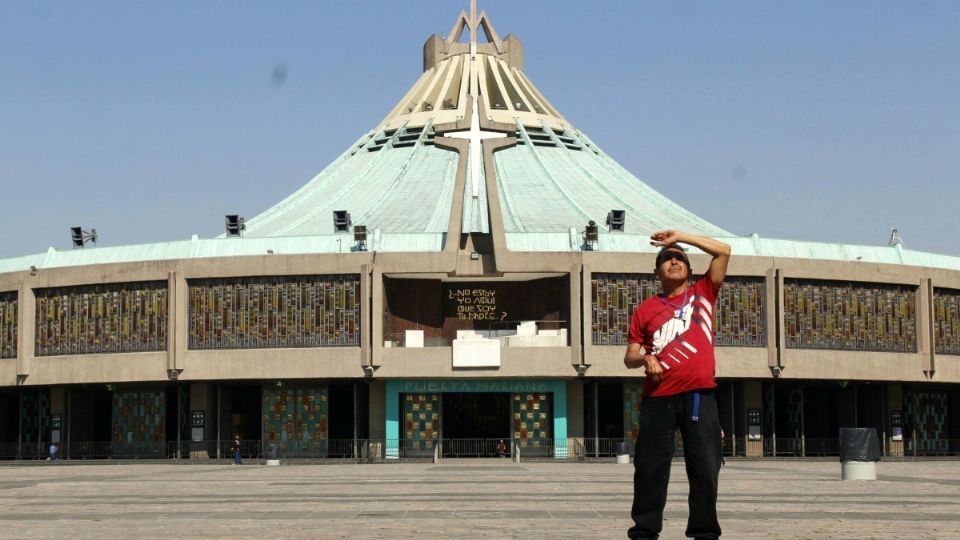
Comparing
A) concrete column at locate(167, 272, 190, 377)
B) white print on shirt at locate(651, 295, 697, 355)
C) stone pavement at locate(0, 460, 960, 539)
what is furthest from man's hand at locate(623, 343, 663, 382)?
concrete column at locate(167, 272, 190, 377)

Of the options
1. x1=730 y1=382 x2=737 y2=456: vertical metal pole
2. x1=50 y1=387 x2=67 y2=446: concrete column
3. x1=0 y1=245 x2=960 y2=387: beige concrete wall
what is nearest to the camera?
x1=0 y1=245 x2=960 y2=387: beige concrete wall

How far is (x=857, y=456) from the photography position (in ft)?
107

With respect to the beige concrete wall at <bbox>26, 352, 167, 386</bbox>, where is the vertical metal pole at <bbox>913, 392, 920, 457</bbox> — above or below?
below

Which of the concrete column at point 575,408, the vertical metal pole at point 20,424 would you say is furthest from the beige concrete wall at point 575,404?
the vertical metal pole at point 20,424

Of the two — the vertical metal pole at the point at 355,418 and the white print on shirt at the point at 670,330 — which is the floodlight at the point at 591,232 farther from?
the white print on shirt at the point at 670,330

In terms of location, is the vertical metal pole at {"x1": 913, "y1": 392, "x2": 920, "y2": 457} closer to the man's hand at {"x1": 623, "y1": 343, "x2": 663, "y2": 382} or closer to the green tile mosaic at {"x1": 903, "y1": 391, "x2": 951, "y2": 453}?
the green tile mosaic at {"x1": 903, "y1": 391, "x2": 951, "y2": 453}

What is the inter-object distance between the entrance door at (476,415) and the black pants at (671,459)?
2197 inches

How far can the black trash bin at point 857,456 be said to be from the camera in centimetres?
3259

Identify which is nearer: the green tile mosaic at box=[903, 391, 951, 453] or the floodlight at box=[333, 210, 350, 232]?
the floodlight at box=[333, 210, 350, 232]

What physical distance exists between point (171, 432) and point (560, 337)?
1946 centimetres

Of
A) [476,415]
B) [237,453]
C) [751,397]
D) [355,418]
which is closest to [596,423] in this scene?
[476,415]

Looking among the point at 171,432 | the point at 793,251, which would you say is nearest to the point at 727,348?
the point at 793,251

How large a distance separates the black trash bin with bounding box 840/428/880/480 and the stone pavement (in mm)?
940

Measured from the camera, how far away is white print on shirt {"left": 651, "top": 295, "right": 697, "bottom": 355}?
9.97m
